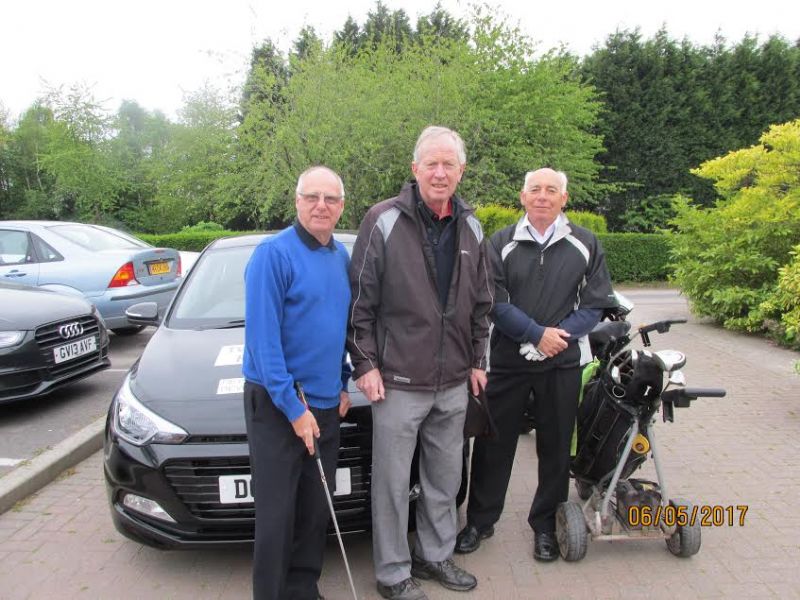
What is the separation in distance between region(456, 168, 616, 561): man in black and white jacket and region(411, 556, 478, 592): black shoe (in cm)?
29

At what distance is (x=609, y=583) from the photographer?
281 centimetres

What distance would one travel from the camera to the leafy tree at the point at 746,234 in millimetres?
7785

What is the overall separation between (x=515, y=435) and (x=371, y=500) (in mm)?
812

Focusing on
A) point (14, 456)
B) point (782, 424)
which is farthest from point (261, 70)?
point (782, 424)

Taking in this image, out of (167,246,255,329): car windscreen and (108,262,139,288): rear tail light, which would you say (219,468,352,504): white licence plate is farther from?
(108,262,139,288): rear tail light

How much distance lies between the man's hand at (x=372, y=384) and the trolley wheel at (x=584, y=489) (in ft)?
4.64

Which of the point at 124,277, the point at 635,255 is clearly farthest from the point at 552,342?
the point at 635,255

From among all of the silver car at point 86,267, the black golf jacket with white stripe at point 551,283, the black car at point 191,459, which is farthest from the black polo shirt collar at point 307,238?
the silver car at point 86,267

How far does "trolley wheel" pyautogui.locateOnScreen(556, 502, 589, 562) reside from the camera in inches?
116

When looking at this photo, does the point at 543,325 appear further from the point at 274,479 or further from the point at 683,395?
the point at 274,479

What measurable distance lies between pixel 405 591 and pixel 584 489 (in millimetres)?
1274

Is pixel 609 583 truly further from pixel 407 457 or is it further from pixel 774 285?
pixel 774 285

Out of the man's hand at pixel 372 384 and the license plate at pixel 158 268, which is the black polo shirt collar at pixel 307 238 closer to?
the man's hand at pixel 372 384

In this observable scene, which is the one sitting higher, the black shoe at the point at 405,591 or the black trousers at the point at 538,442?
the black trousers at the point at 538,442
